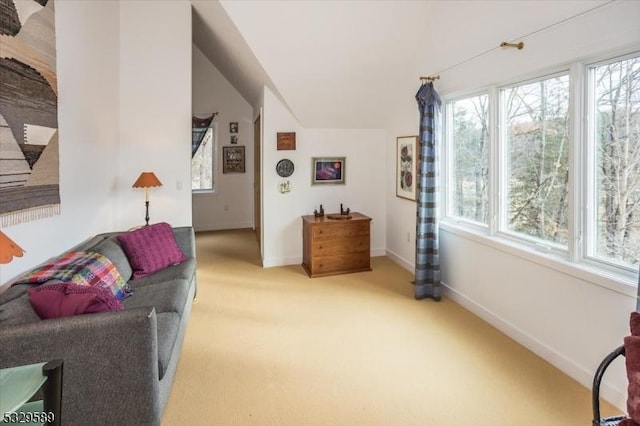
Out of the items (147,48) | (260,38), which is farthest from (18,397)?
(147,48)

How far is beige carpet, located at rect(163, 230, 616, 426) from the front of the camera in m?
1.97

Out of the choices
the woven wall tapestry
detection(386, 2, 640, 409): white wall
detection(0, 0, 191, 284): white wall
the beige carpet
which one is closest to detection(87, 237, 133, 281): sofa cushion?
detection(0, 0, 191, 284): white wall

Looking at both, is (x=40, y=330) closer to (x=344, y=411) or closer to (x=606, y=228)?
(x=344, y=411)

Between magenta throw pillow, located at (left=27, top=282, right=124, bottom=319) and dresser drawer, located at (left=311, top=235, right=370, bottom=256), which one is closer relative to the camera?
magenta throw pillow, located at (left=27, top=282, right=124, bottom=319)

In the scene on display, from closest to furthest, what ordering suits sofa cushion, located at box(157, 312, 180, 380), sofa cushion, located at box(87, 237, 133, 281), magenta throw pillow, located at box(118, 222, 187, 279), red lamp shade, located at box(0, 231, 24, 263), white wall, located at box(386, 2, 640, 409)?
red lamp shade, located at box(0, 231, 24, 263), sofa cushion, located at box(157, 312, 180, 380), white wall, located at box(386, 2, 640, 409), sofa cushion, located at box(87, 237, 133, 281), magenta throw pillow, located at box(118, 222, 187, 279)

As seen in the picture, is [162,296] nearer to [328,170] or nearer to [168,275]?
[168,275]

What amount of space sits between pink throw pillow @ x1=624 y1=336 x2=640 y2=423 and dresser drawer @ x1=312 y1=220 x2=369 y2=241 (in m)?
3.17

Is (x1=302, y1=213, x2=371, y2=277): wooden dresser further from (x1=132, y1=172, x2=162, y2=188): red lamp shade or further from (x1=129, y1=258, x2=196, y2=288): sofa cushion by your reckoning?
(x1=132, y1=172, x2=162, y2=188): red lamp shade

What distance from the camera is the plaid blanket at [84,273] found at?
1994 mm

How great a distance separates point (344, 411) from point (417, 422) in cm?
39

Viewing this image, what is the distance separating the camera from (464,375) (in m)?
2.32

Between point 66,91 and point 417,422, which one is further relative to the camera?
point 66,91

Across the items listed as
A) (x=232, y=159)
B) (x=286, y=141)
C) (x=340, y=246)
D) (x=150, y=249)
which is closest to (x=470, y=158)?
(x=340, y=246)

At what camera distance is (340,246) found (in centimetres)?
440
